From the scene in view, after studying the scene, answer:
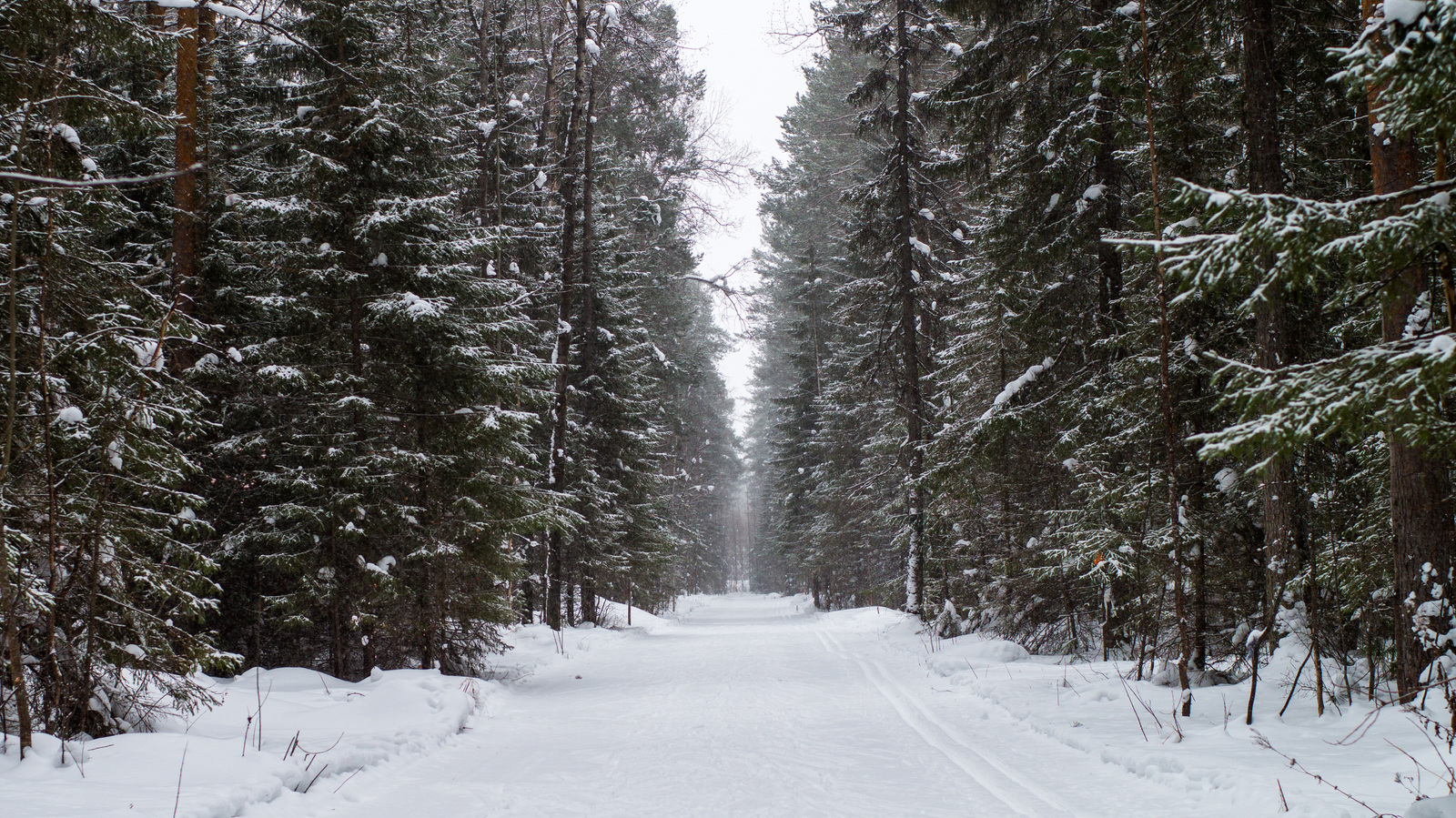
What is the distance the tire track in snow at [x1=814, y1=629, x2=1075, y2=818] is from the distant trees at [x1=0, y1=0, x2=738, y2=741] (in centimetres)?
539

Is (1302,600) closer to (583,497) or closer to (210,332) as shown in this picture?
(210,332)

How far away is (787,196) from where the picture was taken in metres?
32.9

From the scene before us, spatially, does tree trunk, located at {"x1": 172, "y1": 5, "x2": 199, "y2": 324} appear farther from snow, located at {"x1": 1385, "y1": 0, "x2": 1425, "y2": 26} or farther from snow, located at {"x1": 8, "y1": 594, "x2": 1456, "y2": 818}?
snow, located at {"x1": 1385, "y1": 0, "x2": 1425, "y2": 26}

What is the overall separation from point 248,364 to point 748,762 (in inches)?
326

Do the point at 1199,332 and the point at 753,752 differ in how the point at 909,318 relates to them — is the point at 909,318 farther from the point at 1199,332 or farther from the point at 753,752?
the point at 753,752

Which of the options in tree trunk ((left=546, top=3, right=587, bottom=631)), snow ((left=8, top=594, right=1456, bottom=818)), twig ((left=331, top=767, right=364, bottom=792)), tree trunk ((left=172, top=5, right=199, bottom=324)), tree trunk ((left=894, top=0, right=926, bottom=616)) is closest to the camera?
snow ((left=8, top=594, right=1456, bottom=818))

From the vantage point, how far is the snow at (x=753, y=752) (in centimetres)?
478

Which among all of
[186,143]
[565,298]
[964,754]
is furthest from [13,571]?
[565,298]

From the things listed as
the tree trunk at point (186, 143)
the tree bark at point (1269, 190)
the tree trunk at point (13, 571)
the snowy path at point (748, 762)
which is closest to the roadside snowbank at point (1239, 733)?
the snowy path at point (748, 762)

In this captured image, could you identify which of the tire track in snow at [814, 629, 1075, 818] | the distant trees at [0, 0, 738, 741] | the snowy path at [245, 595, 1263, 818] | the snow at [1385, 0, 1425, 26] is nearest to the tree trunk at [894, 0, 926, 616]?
the snowy path at [245, 595, 1263, 818]

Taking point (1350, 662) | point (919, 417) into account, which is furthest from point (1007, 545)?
point (1350, 662)

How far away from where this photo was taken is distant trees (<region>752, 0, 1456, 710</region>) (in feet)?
10.6

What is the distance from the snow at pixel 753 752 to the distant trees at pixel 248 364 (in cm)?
91

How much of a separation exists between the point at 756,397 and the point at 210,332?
139ft
